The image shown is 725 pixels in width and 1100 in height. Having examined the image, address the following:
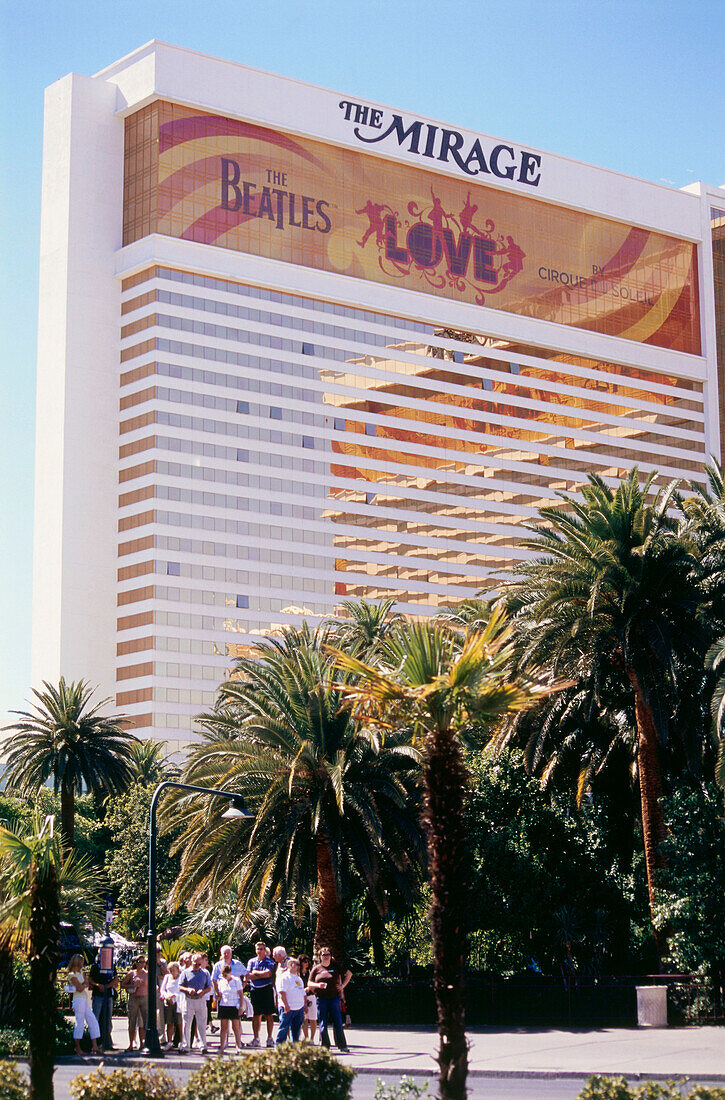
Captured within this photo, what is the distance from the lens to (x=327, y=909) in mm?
33875

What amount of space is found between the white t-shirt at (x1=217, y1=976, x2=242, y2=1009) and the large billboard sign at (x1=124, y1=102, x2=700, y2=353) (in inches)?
3358

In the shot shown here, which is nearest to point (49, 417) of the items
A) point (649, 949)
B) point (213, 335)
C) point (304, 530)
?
point (213, 335)

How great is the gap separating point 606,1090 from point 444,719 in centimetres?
392

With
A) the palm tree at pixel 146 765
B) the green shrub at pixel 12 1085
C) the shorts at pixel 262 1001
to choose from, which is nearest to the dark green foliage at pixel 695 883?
the shorts at pixel 262 1001

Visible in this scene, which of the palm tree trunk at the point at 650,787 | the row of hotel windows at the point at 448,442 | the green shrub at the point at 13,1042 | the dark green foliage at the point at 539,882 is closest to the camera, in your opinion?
the green shrub at the point at 13,1042

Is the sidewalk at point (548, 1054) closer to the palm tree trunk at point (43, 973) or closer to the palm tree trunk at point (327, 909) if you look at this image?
the palm tree trunk at point (43, 973)

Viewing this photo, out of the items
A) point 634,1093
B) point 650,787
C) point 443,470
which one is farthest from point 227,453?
point 634,1093

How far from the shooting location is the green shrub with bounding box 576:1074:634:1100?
12391 millimetres

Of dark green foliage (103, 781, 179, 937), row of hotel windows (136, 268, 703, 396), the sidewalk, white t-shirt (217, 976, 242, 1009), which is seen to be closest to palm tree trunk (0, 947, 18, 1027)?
the sidewalk

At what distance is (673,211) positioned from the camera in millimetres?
133625

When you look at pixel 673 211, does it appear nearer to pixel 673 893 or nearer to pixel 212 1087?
pixel 673 893

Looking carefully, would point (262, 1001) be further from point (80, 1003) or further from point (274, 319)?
point (274, 319)

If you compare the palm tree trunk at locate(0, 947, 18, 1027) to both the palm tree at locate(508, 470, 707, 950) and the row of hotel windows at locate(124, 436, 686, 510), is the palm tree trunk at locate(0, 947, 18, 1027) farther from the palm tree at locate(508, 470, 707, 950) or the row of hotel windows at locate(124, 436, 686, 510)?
the row of hotel windows at locate(124, 436, 686, 510)

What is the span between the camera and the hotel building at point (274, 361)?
4003 inches
